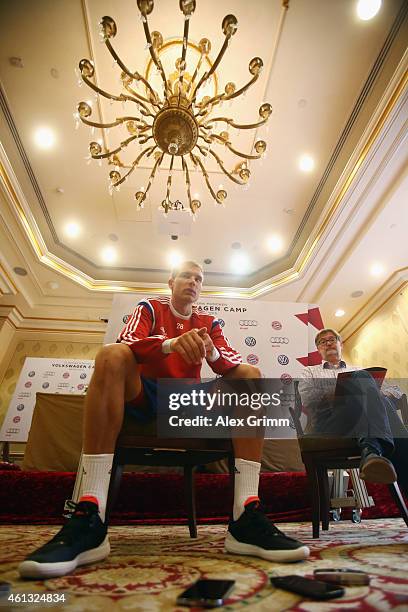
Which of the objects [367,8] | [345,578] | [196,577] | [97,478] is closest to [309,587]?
[345,578]

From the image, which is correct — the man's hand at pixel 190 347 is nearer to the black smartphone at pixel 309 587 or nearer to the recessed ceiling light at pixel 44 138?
the black smartphone at pixel 309 587

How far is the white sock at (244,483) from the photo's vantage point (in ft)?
3.14

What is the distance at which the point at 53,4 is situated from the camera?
2779 mm

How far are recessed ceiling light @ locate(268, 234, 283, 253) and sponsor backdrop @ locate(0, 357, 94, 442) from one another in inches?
167

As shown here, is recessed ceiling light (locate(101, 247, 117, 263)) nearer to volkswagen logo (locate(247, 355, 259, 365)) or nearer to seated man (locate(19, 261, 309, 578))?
volkswagen logo (locate(247, 355, 259, 365))

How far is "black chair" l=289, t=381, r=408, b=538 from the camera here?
127 cm

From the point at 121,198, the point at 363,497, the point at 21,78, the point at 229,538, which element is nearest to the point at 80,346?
the point at 121,198

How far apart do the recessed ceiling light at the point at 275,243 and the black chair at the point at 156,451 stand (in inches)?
177

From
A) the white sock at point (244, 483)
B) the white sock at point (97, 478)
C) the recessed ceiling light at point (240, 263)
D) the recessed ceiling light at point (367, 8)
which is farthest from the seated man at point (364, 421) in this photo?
the recessed ceiling light at point (240, 263)

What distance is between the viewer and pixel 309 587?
524mm

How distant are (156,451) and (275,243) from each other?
4667 mm

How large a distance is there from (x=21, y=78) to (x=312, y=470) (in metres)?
4.38

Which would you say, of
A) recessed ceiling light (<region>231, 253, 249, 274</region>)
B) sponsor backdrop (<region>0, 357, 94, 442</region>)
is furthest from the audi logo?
sponsor backdrop (<region>0, 357, 94, 442</region>)

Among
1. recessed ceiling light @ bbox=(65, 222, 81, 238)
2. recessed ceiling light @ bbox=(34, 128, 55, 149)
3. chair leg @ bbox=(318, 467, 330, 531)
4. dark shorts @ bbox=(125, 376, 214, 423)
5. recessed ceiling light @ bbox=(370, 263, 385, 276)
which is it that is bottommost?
chair leg @ bbox=(318, 467, 330, 531)
